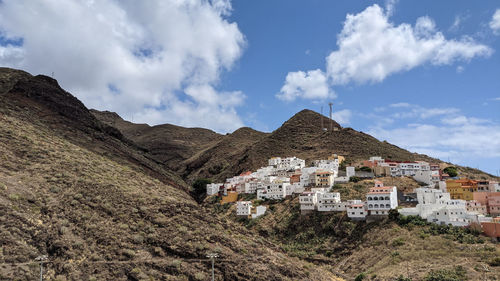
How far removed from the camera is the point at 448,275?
2753cm

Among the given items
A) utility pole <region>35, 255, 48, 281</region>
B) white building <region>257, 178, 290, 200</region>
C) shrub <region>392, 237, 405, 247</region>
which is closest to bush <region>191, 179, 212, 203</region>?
white building <region>257, 178, 290, 200</region>

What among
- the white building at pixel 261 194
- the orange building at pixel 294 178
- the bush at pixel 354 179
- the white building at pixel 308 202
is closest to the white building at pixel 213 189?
the white building at pixel 261 194

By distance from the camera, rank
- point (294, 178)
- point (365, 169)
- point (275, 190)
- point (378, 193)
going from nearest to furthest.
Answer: point (378, 193), point (275, 190), point (365, 169), point (294, 178)

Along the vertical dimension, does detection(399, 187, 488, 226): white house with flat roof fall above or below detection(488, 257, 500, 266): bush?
above

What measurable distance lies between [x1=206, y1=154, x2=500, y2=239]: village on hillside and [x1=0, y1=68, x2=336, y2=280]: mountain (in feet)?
46.0

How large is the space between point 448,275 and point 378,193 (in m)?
13.3

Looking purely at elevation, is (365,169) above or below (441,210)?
above

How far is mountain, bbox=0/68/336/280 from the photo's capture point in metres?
21.7

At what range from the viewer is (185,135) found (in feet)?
440

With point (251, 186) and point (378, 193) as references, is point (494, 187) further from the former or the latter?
point (251, 186)

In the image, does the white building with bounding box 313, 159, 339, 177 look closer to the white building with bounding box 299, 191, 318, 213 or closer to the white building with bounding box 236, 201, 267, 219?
the white building with bounding box 299, 191, 318, 213

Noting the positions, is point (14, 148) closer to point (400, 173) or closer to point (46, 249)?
point (46, 249)

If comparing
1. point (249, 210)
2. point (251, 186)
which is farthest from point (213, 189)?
point (249, 210)

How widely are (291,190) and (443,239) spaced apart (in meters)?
22.9
